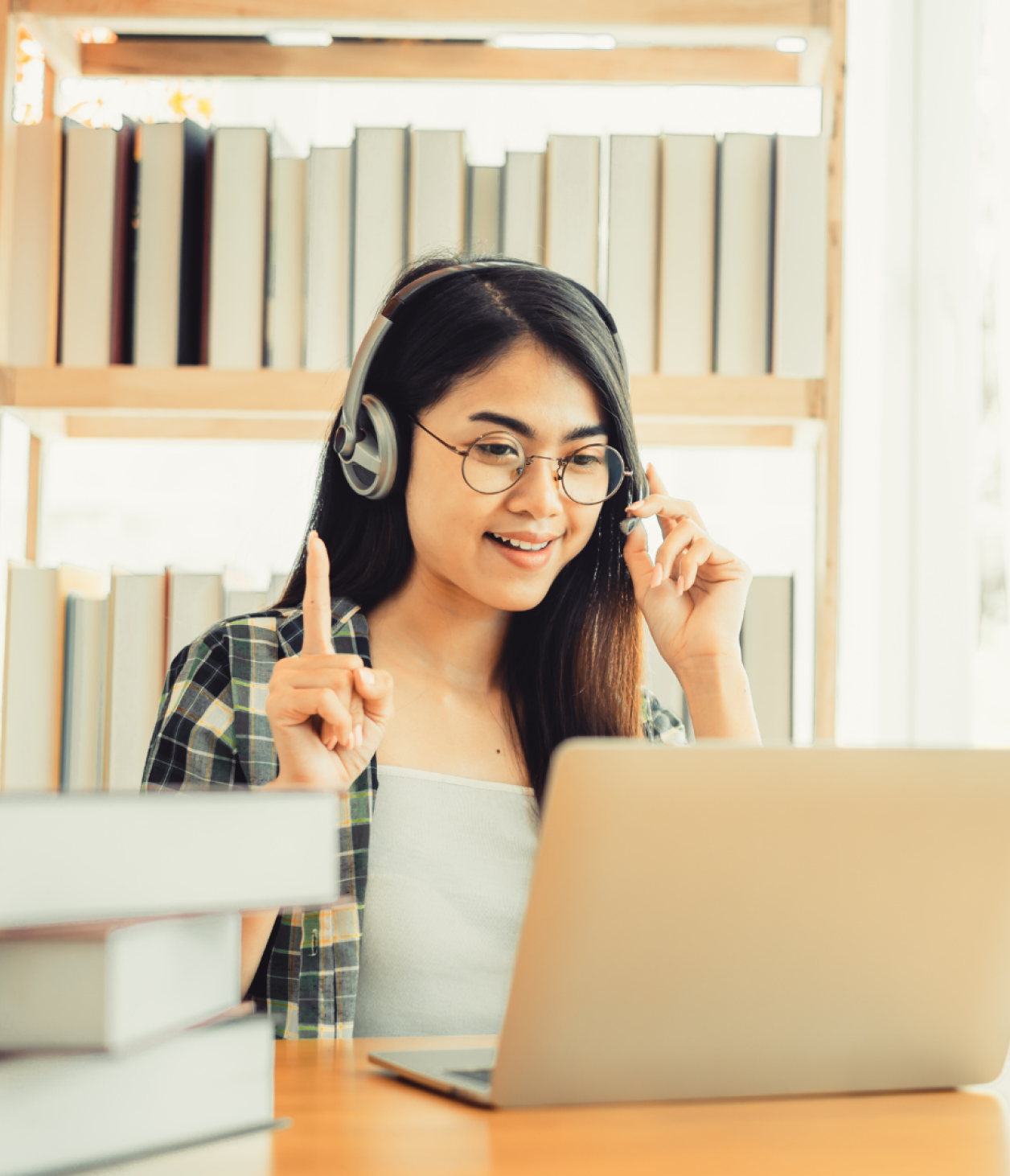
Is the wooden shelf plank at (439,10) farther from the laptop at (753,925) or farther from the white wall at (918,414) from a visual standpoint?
the laptop at (753,925)

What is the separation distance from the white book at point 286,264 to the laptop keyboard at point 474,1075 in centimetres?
112

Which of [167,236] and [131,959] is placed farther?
[167,236]

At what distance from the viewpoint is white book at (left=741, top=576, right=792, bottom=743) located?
5.07 feet

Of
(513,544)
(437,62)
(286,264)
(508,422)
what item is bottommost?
(513,544)

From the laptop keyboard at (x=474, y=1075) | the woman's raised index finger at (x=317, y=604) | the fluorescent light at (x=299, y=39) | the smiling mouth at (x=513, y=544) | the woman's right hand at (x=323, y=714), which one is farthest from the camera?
the fluorescent light at (x=299, y=39)

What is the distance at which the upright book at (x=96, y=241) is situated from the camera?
157 cm

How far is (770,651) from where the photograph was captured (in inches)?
61.6

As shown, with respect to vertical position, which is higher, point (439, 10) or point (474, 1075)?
point (439, 10)

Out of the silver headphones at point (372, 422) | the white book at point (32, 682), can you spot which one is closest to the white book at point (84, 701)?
the white book at point (32, 682)

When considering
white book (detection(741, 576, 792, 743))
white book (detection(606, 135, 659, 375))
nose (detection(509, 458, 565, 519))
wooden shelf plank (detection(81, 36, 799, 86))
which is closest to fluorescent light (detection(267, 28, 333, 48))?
wooden shelf plank (detection(81, 36, 799, 86))

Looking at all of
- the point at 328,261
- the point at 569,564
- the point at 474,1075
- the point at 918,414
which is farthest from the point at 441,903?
the point at 918,414

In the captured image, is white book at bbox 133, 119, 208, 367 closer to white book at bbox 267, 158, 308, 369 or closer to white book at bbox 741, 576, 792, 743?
white book at bbox 267, 158, 308, 369

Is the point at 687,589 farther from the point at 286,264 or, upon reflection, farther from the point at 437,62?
the point at 437,62

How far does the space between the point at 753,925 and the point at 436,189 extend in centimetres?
122
